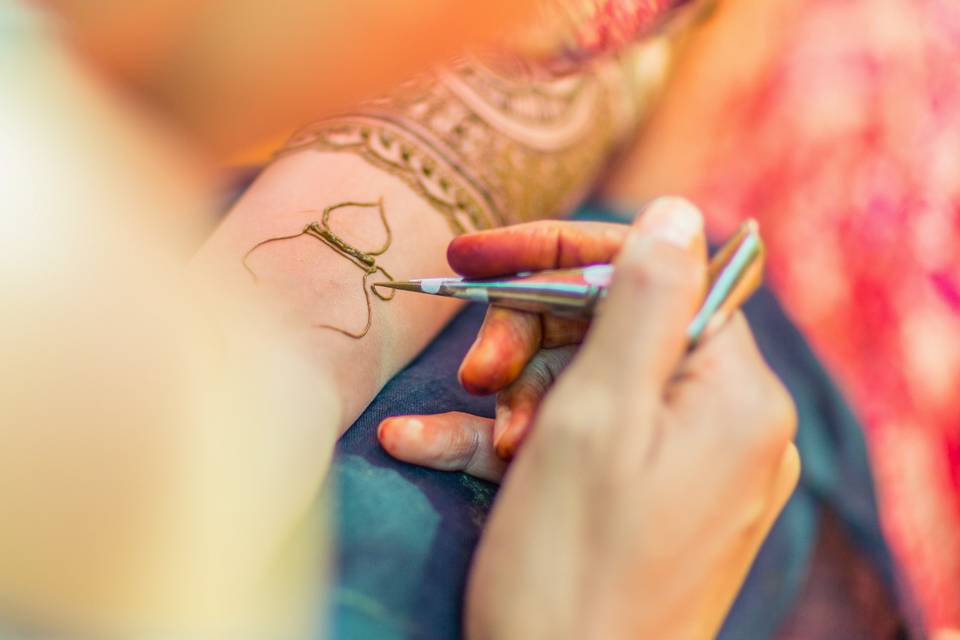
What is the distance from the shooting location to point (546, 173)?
115 cm

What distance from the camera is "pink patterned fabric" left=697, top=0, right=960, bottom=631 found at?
118 cm

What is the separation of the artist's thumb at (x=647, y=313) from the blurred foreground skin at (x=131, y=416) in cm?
33

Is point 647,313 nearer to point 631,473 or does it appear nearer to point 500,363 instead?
point 631,473

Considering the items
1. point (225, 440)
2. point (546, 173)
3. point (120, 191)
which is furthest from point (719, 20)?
point (225, 440)

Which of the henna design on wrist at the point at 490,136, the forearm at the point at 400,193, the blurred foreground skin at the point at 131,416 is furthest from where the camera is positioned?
the henna design on wrist at the point at 490,136

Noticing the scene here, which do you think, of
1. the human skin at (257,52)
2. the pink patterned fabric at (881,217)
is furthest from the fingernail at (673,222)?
the human skin at (257,52)

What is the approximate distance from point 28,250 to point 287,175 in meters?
0.39

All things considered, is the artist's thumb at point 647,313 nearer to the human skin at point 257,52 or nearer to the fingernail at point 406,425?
the fingernail at point 406,425

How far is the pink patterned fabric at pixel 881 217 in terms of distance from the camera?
3.86 ft

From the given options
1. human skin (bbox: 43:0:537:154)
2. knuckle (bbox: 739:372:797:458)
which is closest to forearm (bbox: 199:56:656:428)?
human skin (bbox: 43:0:537:154)

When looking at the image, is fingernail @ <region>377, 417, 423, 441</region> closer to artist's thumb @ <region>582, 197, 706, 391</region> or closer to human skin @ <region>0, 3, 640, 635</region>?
human skin @ <region>0, 3, 640, 635</region>

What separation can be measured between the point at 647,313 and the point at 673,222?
110 mm

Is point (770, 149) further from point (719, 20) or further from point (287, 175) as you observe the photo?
point (287, 175)

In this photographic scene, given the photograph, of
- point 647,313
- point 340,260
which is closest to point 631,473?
point 647,313
